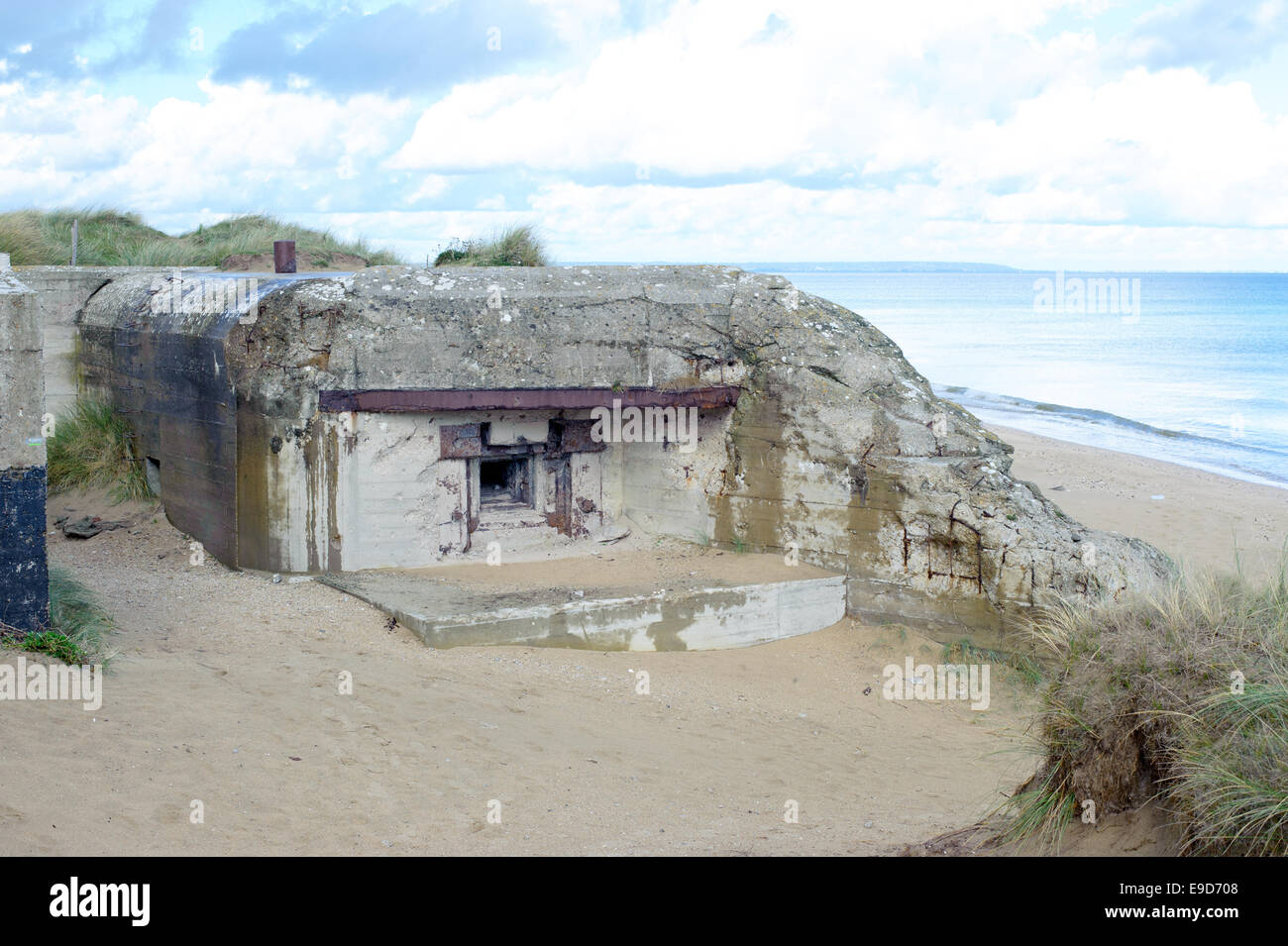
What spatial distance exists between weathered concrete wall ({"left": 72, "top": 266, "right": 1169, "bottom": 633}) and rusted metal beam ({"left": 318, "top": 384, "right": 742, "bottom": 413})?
56 mm

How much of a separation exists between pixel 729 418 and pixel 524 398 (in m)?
1.53

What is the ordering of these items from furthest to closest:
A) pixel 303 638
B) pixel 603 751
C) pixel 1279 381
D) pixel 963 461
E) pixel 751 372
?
pixel 1279 381 < pixel 751 372 < pixel 963 461 < pixel 303 638 < pixel 603 751

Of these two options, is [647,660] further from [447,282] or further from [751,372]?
[447,282]

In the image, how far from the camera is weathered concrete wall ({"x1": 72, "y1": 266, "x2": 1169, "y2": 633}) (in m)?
7.54

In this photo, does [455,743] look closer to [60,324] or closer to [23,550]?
[23,550]

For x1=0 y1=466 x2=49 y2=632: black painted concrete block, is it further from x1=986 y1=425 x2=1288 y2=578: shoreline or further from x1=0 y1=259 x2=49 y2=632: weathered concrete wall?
x1=986 y1=425 x2=1288 y2=578: shoreline

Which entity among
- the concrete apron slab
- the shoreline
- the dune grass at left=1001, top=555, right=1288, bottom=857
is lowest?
the shoreline

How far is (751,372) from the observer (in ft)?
27.2

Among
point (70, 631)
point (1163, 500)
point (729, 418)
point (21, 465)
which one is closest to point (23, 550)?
point (21, 465)

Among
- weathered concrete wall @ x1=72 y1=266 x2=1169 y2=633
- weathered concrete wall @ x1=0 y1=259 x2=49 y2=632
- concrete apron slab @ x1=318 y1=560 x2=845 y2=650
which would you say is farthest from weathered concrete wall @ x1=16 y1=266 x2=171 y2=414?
weathered concrete wall @ x1=0 y1=259 x2=49 y2=632

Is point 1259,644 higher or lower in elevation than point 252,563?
higher

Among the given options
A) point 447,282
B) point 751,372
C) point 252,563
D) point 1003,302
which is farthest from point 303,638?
point 1003,302

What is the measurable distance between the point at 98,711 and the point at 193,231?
13.9 meters

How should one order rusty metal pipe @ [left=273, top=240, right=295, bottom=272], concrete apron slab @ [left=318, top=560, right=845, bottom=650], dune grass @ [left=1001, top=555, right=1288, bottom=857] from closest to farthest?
dune grass @ [left=1001, top=555, right=1288, bottom=857], concrete apron slab @ [left=318, top=560, right=845, bottom=650], rusty metal pipe @ [left=273, top=240, right=295, bottom=272]
